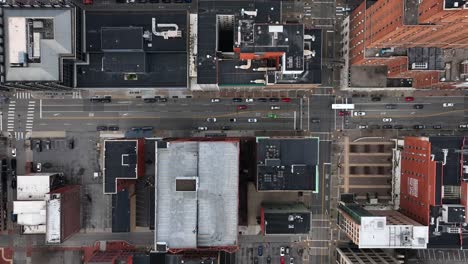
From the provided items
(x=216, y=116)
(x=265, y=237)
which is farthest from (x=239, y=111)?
(x=265, y=237)

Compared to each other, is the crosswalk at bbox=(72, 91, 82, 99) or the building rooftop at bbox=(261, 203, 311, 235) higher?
the crosswalk at bbox=(72, 91, 82, 99)

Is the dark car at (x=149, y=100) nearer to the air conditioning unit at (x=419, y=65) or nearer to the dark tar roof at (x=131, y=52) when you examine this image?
the dark tar roof at (x=131, y=52)

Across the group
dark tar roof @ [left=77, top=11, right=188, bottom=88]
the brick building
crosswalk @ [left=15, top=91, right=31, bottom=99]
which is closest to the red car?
the brick building

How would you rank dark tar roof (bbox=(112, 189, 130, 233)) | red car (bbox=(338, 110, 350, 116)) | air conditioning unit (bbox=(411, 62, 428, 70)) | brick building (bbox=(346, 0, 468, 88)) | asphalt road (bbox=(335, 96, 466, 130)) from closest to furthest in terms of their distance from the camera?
brick building (bbox=(346, 0, 468, 88))
air conditioning unit (bbox=(411, 62, 428, 70))
dark tar roof (bbox=(112, 189, 130, 233))
red car (bbox=(338, 110, 350, 116))
asphalt road (bbox=(335, 96, 466, 130))

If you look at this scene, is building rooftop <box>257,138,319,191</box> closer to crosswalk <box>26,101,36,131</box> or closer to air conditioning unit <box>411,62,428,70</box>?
air conditioning unit <box>411,62,428,70</box>

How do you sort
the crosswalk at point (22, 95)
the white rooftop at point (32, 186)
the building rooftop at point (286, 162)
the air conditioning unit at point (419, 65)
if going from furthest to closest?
the crosswalk at point (22, 95) < the white rooftop at point (32, 186) < the building rooftop at point (286, 162) < the air conditioning unit at point (419, 65)

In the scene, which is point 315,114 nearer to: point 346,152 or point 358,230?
point 346,152

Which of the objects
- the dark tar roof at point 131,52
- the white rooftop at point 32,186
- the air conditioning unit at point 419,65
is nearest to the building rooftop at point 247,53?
the dark tar roof at point 131,52

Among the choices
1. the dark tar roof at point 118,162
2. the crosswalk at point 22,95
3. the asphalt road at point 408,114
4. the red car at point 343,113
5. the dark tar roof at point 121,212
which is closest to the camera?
the dark tar roof at point 118,162
